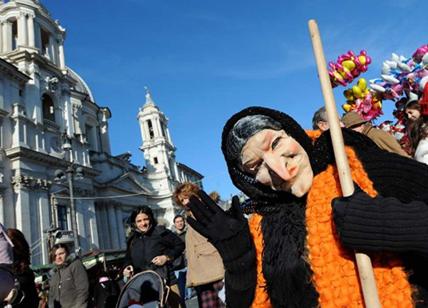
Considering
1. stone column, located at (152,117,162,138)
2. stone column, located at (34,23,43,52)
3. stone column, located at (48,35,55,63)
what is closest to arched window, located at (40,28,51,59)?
stone column, located at (48,35,55,63)

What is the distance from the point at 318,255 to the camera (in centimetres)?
132

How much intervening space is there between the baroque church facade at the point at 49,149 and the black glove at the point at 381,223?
16.4 metres

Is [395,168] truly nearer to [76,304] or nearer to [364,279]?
[364,279]

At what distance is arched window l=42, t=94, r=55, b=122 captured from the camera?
2847 centimetres

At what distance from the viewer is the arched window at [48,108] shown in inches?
1121

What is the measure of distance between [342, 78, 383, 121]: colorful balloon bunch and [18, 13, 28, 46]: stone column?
27880mm

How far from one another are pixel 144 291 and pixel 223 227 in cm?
292

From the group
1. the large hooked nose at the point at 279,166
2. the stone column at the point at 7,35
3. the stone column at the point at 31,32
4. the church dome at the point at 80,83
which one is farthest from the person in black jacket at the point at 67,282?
the church dome at the point at 80,83

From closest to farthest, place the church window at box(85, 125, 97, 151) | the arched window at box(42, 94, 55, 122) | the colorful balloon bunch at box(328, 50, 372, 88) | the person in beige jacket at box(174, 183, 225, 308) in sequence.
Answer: the person in beige jacket at box(174, 183, 225, 308) < the colorful balloon bunch at box(328, 50, 372, 88) < the arched window at box(42, 94, 55, 122) < the church window at box(85, 125, 97, 151)

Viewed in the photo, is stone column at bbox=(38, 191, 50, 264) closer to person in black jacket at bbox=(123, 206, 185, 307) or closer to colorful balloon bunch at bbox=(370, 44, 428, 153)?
person in black jacket at bbox=(123, 206, 185, 307)

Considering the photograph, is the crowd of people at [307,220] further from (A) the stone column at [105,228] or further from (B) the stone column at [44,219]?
(A) the stone column at [105,228]

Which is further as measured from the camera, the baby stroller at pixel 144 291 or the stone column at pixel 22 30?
the stone column at pixel 22 30

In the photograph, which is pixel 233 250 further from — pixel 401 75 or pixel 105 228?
pixel 105 228

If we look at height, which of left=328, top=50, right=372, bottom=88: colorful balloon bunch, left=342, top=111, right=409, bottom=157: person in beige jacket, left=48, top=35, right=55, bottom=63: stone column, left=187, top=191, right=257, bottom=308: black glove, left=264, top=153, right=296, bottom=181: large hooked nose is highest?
left=48, top=35, right=55, bottom=63: stone column
